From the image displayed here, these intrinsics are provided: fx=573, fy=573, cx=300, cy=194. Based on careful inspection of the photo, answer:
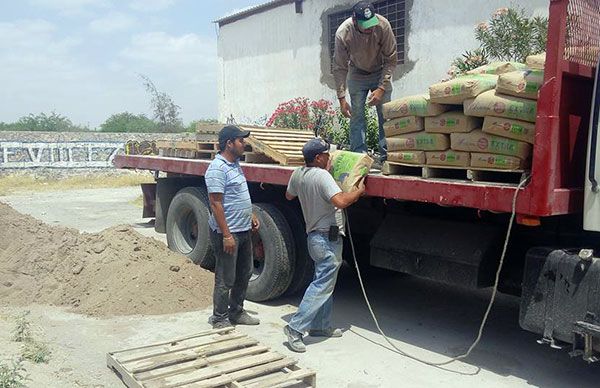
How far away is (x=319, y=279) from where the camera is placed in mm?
4773

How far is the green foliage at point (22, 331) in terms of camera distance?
15.9ft

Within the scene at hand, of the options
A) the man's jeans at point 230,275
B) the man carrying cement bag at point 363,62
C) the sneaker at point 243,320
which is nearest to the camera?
the man's jeans at point 230,275

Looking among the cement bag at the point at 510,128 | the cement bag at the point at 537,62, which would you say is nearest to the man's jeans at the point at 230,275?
the cement bag at the point at 510,128

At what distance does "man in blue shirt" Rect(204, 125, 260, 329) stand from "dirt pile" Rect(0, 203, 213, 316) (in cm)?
85

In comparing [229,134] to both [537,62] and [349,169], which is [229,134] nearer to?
[349,169]

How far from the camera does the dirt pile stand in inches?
231

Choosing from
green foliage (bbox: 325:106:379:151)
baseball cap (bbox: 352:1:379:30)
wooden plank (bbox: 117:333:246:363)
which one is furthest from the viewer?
green foliage (bbox: 325:106:379:151)

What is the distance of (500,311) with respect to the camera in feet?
18.7

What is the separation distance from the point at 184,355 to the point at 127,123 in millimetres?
49050

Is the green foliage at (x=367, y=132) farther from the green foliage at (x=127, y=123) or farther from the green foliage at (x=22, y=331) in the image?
the green foliage at (x=127, y=123)

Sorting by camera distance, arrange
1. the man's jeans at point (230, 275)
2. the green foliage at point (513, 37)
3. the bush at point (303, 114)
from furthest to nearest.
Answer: the bush at point (303, 114)
the green foliage at point (513, 37)
the man's jeans at point (230, 275)

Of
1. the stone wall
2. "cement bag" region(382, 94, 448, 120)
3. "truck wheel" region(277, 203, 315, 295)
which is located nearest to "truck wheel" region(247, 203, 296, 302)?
"truck wheel" region(277, 203, 315, 295)

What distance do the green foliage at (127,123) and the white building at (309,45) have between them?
108 feet

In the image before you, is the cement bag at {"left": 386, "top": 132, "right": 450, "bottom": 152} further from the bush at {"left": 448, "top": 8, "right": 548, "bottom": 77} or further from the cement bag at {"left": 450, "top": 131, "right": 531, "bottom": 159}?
the bush at {"left": 448, "top": 8, "right": 548, "bottom": 77}
